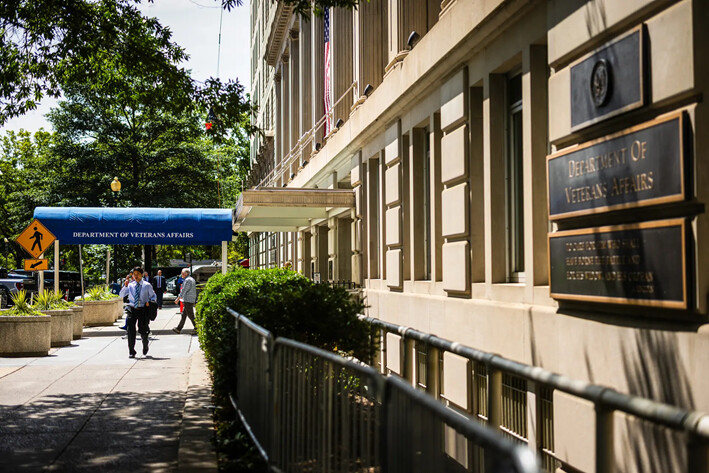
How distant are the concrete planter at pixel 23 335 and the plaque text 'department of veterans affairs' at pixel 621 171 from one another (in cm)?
1299

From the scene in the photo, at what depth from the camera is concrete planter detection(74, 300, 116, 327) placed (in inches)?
1104

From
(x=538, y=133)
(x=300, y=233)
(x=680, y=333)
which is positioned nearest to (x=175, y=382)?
(x=538, y=133)

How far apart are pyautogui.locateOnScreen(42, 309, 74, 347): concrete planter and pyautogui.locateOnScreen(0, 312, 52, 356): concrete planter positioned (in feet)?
7.60

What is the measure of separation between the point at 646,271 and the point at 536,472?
5.06 m

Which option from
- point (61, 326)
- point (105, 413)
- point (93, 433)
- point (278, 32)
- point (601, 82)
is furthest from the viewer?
point (278, 32)

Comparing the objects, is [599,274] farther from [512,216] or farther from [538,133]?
[512,216]

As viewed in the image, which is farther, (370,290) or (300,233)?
(300,233)

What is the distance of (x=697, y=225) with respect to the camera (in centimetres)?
610

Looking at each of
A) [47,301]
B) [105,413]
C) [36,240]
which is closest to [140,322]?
[47,301]

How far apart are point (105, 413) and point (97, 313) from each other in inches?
749

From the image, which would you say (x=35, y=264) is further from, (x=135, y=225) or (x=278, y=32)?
(x=278, y=32)

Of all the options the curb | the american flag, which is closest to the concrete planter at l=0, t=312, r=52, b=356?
the curb

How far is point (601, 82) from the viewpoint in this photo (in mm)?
7441

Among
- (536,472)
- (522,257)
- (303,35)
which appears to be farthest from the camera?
(303,35)
